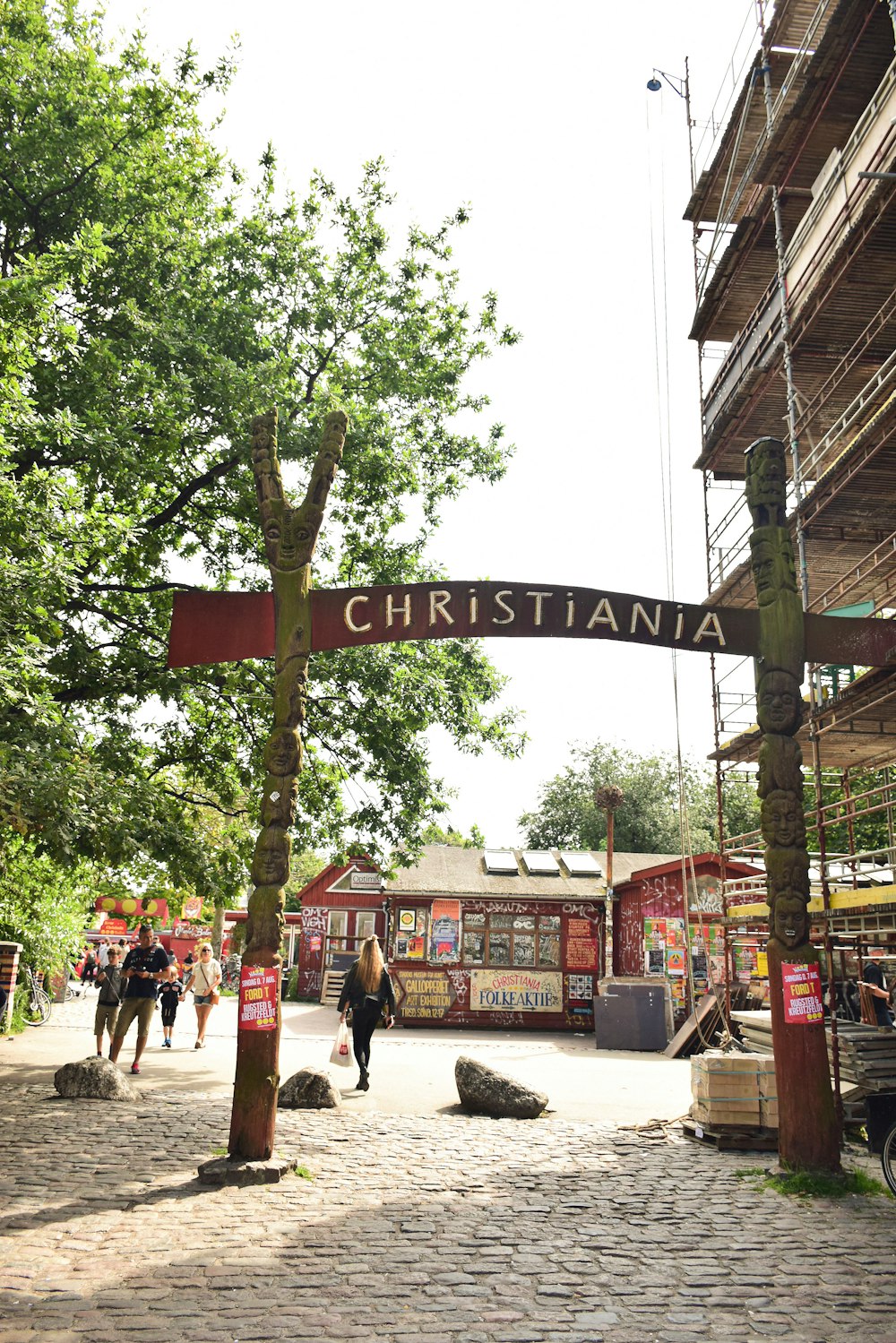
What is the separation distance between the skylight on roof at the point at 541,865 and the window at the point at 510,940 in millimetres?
1917

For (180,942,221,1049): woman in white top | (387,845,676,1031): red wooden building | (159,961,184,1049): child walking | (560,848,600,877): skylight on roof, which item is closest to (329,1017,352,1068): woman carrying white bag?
(180,942,221,1049): woman in white top

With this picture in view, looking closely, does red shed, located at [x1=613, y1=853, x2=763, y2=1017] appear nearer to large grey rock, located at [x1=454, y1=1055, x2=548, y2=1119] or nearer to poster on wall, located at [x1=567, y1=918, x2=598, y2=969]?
poster on wall, located at [x1=567, y1=918, x2=598, y2=969]

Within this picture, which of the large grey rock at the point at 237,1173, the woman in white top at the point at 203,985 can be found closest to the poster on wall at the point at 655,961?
the woman in white top at the point at 203,985

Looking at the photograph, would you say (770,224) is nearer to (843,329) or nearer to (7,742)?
(843,329)

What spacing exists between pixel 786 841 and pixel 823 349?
28.6 ft

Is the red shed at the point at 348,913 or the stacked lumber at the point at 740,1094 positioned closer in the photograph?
the stacked lumber at the point at 740,1094

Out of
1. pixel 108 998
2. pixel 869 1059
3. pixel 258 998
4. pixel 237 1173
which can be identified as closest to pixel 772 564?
pixel 869 1059

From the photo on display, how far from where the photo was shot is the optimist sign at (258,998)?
7813 mm

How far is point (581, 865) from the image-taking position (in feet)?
97.1

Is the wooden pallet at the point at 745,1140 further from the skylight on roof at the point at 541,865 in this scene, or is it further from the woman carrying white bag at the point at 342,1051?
the skylight on roof at the point at 541,865

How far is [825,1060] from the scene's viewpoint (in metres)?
8.13

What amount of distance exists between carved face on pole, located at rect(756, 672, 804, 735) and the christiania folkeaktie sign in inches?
13.4

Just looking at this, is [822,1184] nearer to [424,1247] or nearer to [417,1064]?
[424,1247]

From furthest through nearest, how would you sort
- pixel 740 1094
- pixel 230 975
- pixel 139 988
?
pixel 230 975, pixel 139 988, pixel 740 1094
